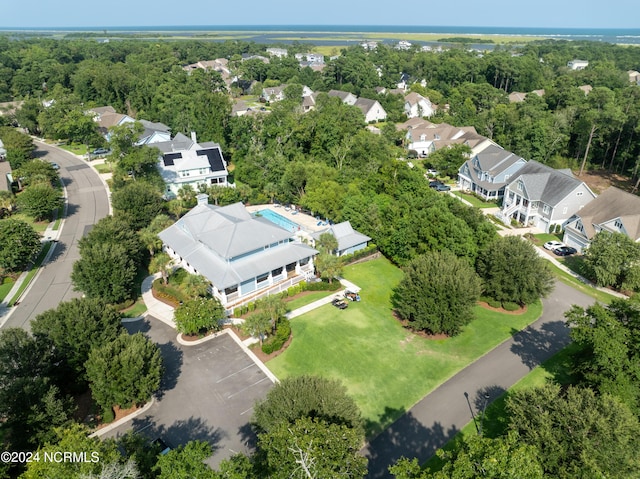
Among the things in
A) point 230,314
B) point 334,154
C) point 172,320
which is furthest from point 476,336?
point 334,154

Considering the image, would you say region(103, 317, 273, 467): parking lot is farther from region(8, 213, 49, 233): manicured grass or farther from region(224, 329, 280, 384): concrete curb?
region(8, 213, 49, 233): manicured grass

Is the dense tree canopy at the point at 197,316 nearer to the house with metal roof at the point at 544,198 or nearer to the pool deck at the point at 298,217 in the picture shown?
the pool deck at the point at 298,217

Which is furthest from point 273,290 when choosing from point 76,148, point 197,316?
point 76,148

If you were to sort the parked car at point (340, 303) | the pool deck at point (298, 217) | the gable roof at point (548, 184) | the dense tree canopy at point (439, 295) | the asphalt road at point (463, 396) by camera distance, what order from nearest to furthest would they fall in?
1. the asphalt road at point (463, 396)
2. the dense tree canopy at point (439, 295)
3. the parked car at point (340, 303)
4. the gable roof at point (548, 184)
5. the pool deck at point (298, 217)

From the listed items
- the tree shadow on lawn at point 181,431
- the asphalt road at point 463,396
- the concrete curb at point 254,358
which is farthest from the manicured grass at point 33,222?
the asphalt road at point 463,396

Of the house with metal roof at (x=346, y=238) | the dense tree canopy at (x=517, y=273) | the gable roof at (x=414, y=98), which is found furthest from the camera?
the gable roof at (x=414, y=98)

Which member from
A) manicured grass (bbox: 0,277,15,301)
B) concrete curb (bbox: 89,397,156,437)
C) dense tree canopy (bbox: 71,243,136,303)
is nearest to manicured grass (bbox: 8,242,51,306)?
manicured grass (bbox: 0,277,15,301)

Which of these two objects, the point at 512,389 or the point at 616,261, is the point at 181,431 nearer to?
the point at 512,389
